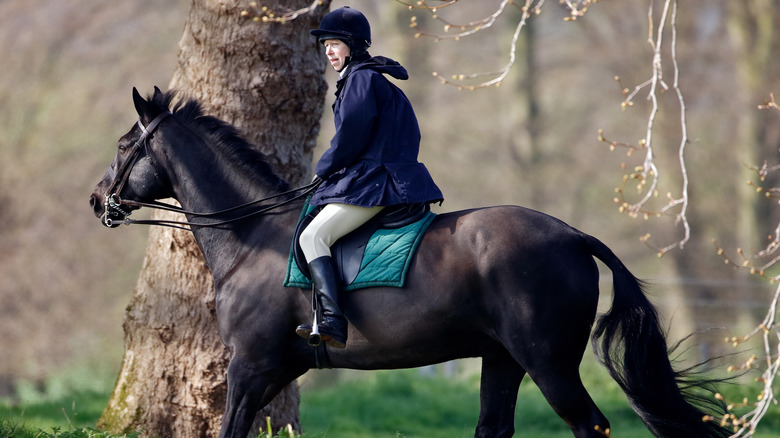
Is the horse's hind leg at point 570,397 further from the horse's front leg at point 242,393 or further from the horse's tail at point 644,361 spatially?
the horse's front leg at point 242,393

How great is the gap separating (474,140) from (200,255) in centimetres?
1641

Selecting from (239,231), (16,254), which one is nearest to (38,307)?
(16,254)

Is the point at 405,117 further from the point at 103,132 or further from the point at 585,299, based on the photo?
the point at 103,132

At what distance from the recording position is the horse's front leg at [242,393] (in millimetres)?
4984

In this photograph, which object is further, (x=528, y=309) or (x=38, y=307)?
(x=38, y=307)

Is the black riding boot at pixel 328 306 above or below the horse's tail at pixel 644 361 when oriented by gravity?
above

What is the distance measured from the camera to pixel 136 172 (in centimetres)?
545

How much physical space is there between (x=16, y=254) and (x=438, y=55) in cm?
1136

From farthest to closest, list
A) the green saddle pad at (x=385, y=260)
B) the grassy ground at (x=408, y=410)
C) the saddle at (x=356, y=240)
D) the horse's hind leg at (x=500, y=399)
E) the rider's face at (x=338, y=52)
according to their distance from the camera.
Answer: the grassy ground at (x=408, y=410) → the horse's hind leg at (x=500, y=399) → the rider's face at (x=338, y=52) → the saddle at (x=356, y=240) → the green saddle pad at (x=385, y=260)

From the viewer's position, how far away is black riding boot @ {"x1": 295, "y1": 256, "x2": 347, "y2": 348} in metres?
4.70

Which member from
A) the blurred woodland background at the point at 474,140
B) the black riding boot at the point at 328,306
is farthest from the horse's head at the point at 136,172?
the blurred woodland background at the point at 474,140

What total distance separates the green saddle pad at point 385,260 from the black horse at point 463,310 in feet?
0.21

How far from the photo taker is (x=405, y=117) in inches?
199

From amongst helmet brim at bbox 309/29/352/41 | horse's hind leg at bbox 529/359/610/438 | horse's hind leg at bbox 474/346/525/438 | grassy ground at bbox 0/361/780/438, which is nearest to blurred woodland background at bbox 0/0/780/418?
grassy ground at bbox 0/361/780/438
